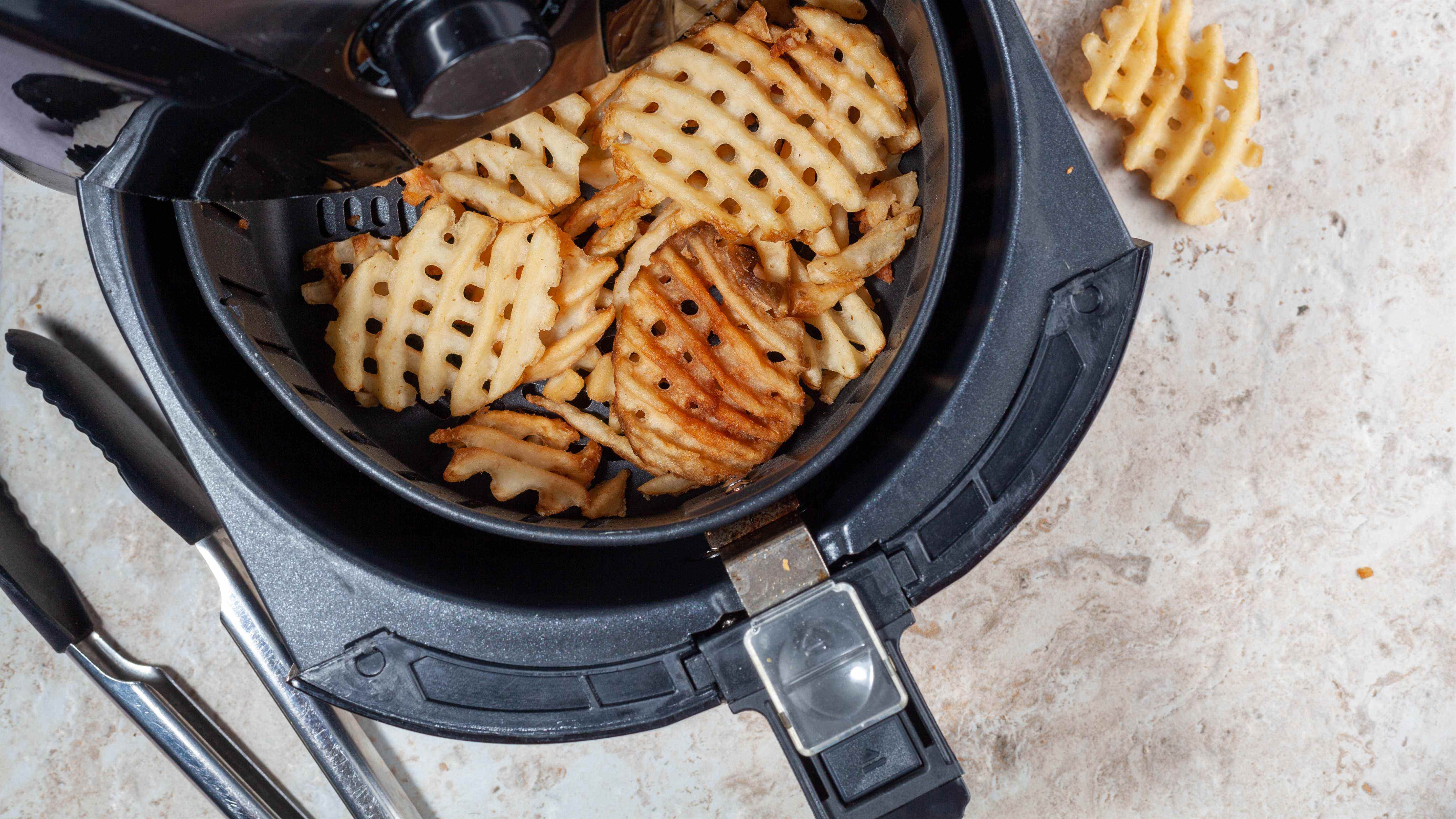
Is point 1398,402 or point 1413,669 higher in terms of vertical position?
point 1398,402

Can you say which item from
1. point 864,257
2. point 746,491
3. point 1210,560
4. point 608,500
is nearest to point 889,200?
point 864,257

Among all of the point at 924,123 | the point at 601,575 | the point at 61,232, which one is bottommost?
the point at 601,575


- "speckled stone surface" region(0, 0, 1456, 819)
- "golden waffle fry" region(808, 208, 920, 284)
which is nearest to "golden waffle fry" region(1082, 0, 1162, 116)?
"speckled stone surface" region(0, 0, 1456, 819)

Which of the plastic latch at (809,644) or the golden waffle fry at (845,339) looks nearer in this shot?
the plastic latch at (809,644)

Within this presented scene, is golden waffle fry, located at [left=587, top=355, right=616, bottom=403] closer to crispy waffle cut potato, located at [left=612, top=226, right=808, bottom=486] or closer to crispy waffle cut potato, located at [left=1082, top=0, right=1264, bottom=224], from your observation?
crispy waffle cut potato, located at [left=612, top=226, right=808, bottom=486]

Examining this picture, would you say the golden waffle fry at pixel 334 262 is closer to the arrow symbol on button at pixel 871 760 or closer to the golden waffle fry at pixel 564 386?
the golden waffle fry at pixel 564 386

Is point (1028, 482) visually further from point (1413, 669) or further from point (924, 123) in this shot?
point (1413, 669)

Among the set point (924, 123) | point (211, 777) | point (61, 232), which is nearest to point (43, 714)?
point (211, 777)

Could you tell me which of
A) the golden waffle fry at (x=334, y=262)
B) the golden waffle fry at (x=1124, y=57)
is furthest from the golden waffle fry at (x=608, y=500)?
the golden waffle fry at (x=1124, y=57)
